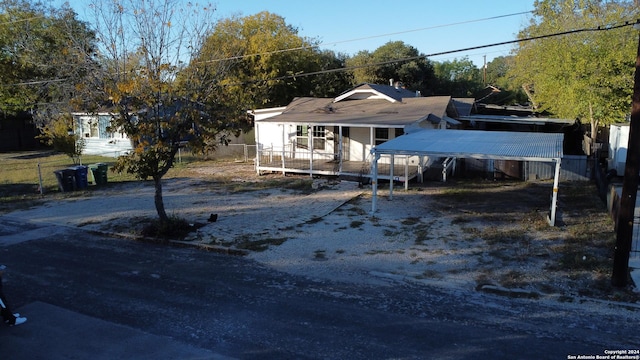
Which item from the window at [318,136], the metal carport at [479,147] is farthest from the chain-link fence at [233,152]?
the metal carport at [479,147]

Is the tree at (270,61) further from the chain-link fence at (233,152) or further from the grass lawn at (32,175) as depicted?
the grass lawn at (32,175)

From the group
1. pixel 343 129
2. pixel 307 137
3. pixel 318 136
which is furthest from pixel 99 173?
pixel 343 129

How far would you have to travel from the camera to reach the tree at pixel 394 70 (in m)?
40.2

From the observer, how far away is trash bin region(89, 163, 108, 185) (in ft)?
64.6

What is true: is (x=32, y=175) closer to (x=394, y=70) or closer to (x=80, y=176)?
(x=80, y=176)

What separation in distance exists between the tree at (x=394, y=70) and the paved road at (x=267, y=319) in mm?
32951

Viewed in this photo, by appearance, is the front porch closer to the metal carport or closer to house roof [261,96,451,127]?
house roof [261,96,451,127]

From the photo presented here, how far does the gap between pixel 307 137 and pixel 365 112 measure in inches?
126

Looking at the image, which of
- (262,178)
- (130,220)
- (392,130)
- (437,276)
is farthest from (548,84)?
(130,220)

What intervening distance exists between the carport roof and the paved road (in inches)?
210

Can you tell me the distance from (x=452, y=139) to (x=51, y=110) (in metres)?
29.4

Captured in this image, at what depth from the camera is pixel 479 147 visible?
1335cm

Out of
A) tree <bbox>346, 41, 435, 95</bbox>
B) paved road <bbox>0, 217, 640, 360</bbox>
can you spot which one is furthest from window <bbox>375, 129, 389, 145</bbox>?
tree <bbox>346, 41, 435, 95</bbox>

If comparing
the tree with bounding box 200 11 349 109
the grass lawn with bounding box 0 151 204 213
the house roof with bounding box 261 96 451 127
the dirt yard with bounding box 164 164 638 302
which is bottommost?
the dirt yard with bounding box 164 164 638 302
